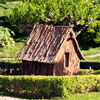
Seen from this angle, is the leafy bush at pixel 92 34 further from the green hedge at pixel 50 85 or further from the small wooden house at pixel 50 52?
the green hedge at pixel 50 85

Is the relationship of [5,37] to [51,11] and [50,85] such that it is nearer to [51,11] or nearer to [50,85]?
[50,85]

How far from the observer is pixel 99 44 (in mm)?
59062

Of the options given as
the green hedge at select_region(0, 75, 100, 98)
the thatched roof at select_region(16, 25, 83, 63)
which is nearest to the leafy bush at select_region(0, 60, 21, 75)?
the thatched roof at select_region(16, 25, 83, 63)

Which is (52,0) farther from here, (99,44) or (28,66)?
(28,66)

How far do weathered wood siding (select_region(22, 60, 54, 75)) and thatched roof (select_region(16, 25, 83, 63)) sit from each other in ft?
2.43

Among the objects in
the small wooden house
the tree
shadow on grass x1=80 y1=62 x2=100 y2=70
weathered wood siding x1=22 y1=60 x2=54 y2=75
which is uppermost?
the tree

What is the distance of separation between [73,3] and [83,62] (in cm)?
1400

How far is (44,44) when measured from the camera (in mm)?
29812

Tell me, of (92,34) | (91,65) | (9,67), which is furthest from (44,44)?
(92,34)

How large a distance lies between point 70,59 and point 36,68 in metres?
3.48

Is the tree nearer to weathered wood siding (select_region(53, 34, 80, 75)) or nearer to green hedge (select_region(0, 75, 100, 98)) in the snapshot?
weathered wood siding (select_region(53, 34, 80, 75))

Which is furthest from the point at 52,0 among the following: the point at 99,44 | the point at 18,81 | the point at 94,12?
the point at 18,81

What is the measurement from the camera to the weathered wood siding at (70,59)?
29031 mm

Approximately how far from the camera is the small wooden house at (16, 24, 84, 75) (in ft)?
94.4
